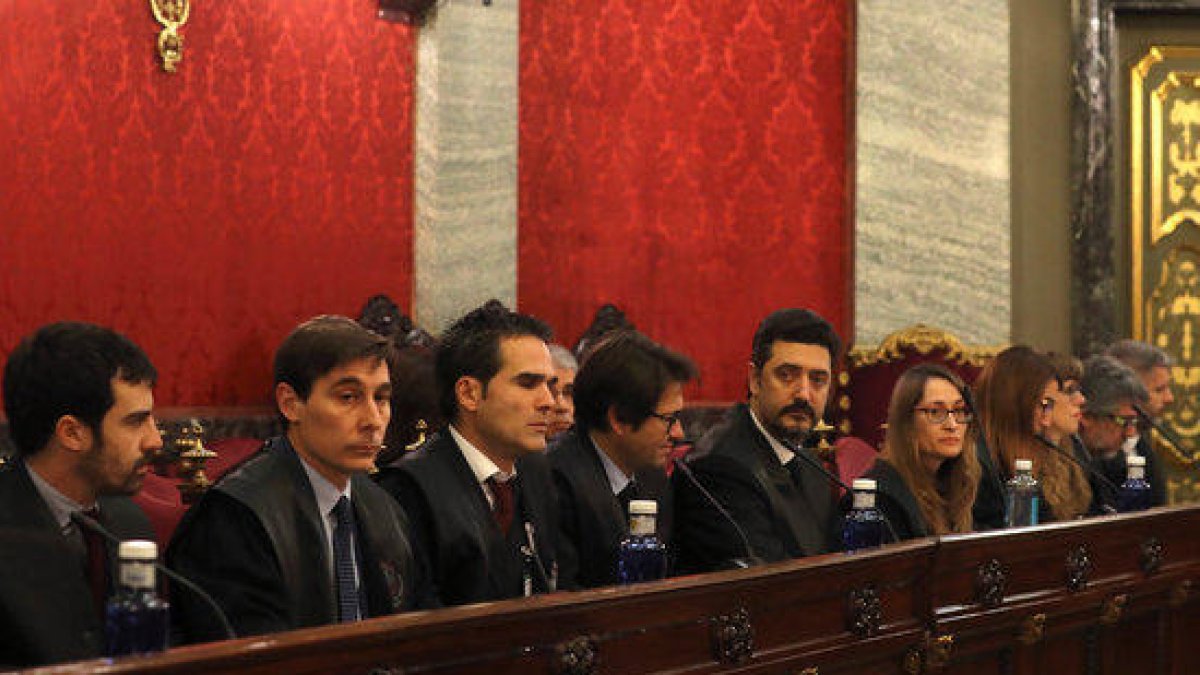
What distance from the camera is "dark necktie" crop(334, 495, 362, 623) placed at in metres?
3.10

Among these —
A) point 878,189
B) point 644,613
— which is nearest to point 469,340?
point 644,613

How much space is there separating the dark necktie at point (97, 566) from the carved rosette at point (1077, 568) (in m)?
2.51

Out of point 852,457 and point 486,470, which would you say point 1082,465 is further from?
point 486,470

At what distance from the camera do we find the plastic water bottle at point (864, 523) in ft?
12.4

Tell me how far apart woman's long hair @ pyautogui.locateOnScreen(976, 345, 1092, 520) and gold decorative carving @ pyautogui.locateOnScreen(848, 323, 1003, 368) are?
1.87 meters

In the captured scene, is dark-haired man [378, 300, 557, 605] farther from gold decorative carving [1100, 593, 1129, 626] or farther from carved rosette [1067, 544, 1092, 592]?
gold decorative carving [1100, 593, 1129, 626]

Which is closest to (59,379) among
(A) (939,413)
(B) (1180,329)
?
(A) (939,413)

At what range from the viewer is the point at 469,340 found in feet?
12.3

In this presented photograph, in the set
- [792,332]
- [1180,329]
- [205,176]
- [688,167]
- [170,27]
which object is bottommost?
[792,332]

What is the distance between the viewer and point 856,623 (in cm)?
347

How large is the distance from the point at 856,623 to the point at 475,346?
3.15 ft

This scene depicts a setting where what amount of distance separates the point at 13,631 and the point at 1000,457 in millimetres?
3415

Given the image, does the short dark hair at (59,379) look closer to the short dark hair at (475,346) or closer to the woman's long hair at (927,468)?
the short dark hair at (475,346)

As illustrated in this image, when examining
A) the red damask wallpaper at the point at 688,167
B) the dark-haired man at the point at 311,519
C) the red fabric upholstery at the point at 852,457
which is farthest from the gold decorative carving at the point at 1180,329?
the dark-haired man at the point at 311,519
